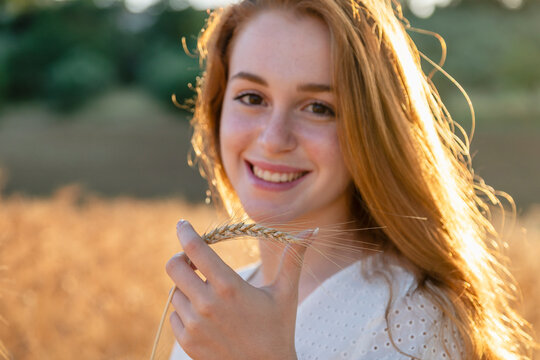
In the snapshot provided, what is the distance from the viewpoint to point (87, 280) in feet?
13.5

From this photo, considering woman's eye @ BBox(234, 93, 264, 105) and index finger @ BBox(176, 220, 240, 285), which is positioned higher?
woman's eye @ BBox(234, 93, 264, 105)

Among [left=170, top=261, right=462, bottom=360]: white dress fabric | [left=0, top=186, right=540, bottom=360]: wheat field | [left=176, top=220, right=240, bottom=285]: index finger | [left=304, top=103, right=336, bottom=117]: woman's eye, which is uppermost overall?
[left=0, top=186, right=540, bottom=360]: wheat field

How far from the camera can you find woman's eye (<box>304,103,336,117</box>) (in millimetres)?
1737

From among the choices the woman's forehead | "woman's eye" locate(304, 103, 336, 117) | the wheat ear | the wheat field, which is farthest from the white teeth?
the wheat field

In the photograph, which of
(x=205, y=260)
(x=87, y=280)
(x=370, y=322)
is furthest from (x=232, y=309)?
(x=87, y=280)

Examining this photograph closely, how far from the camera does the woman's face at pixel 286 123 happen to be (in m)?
1.71

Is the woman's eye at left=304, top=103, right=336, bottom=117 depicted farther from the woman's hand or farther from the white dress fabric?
the woman's hand

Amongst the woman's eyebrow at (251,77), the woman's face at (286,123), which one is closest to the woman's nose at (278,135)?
the woman's face at (286,123)

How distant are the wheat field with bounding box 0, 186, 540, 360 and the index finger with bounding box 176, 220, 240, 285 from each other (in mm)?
1502

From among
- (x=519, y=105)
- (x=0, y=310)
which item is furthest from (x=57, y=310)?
(x=519, y=105)

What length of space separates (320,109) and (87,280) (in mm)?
3000

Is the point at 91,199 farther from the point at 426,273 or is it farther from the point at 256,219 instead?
the point at 426,273

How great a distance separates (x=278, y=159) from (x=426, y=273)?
583 millimetres

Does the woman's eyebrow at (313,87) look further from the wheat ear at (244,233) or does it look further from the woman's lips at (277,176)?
the wheat ear at (244,233)
